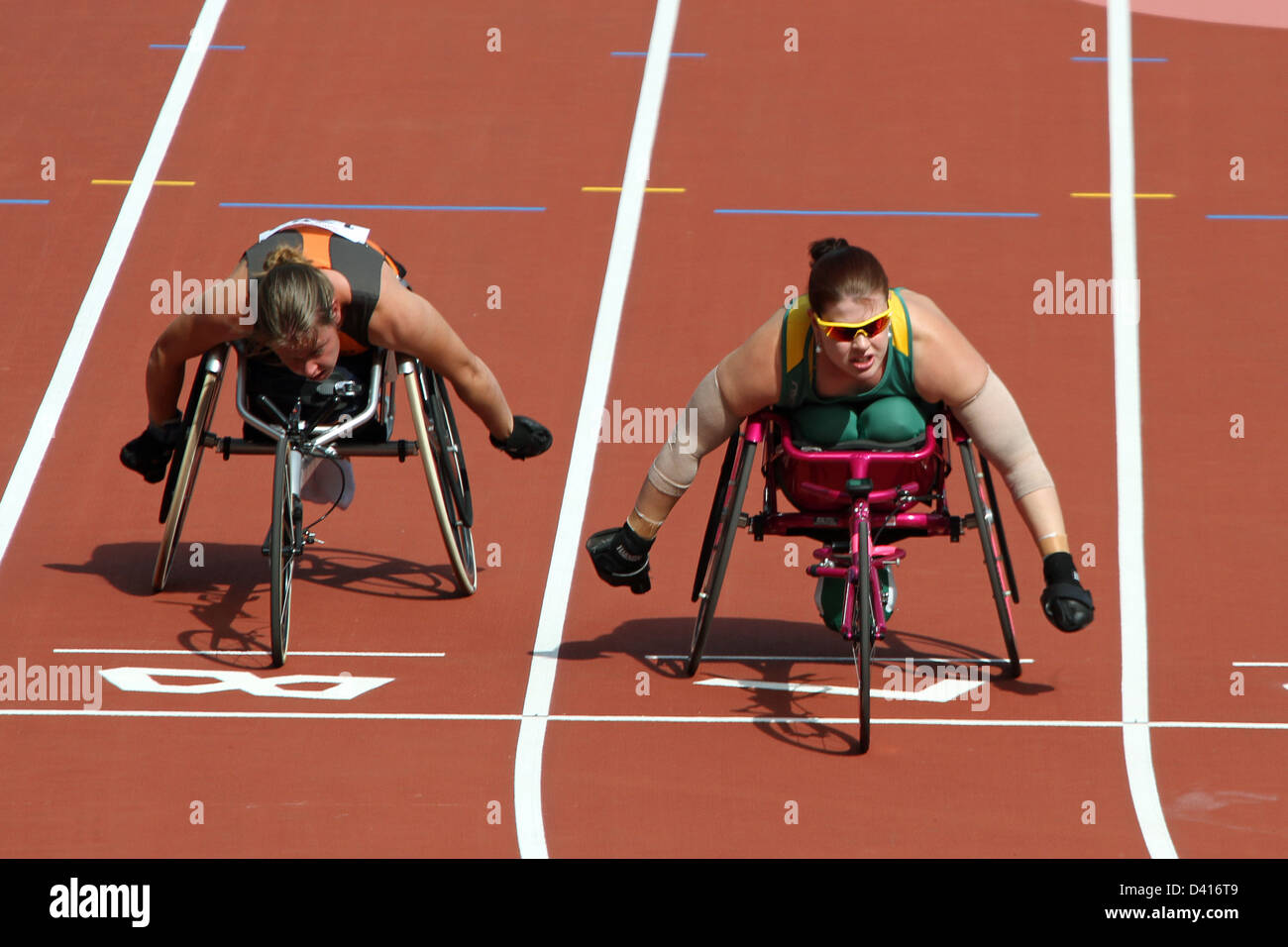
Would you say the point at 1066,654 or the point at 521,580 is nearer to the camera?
the point at 1066,654

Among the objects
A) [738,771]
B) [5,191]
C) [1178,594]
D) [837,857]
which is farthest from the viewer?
[5,191]

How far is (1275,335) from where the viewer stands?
11.9 m

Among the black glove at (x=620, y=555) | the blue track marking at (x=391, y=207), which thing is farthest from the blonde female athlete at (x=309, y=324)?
the blue track marking at (x=391, y=207)

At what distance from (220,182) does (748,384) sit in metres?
7.59

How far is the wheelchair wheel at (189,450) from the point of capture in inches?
334

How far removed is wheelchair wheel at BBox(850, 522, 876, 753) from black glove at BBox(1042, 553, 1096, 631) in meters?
0.63

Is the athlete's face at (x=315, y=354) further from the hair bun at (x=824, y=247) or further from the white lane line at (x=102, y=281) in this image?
the white lane line at (x=102, y=281)

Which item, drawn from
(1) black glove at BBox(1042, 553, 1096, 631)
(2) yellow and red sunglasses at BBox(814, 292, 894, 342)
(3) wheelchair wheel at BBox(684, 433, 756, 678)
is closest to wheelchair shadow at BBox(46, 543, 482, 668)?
(3) wheelchair wheel at BBox(684, 433, 756, 678)

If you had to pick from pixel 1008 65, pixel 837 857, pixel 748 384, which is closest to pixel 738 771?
pixel 837 857

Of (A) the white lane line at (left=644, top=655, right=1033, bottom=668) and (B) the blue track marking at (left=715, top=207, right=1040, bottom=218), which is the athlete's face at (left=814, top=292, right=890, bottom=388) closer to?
(A) the white lane line at (left=644, top=655, right=1033, bottom=668)

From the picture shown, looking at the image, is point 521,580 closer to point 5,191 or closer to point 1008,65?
point 5,191

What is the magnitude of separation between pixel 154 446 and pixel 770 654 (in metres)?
2.90

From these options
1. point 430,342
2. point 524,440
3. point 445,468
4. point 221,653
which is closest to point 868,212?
point 524,440

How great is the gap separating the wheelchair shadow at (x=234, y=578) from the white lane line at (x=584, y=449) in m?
0.59
